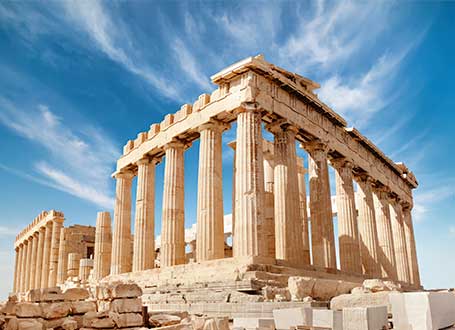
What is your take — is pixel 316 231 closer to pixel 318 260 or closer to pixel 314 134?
pixel 318 260

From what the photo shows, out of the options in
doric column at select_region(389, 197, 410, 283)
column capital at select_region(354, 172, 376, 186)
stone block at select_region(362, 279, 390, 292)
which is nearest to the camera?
stone block at select_region(362, 279, 390, 292)

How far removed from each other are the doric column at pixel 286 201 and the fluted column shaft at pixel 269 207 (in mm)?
1375

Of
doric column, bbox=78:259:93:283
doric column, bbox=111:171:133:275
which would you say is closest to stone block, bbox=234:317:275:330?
doric column, bbox=111:171:133:275

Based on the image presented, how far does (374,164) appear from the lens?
3189 cm

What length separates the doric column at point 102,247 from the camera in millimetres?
31234

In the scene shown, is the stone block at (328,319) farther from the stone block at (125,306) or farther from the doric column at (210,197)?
the doric column at (210,197)

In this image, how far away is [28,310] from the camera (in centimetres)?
1070

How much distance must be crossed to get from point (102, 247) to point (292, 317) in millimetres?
24191

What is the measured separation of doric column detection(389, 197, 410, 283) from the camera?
1380 inches

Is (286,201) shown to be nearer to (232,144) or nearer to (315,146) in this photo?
(315,146)

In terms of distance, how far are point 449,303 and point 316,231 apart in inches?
531

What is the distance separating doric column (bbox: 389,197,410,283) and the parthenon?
6.9 inches

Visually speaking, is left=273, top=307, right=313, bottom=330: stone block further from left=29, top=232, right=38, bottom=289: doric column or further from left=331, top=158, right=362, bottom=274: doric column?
left=29, top=232, right=38, bottom=289: doric column

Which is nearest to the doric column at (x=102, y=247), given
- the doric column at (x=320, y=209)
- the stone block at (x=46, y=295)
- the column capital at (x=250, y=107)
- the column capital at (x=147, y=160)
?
the column capital at (x=147, y=160)
